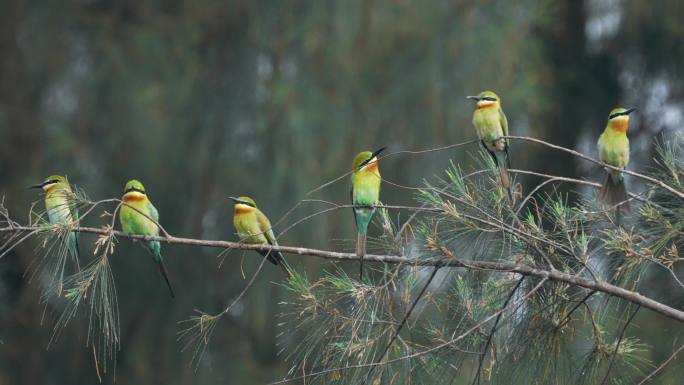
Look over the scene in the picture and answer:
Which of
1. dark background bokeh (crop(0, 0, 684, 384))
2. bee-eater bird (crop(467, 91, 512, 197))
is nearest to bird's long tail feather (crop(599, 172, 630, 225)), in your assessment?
bee-eater bird (crop(467, 91, 512, 197))

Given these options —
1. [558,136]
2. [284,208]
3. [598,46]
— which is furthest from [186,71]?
[598,46]

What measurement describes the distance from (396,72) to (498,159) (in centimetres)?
298

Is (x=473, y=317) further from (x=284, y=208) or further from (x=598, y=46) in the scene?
(x=598, y=46)

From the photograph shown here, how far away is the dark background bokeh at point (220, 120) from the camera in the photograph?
596 cm

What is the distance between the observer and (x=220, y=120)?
20.3ft

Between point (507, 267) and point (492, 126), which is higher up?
point (492, 126)

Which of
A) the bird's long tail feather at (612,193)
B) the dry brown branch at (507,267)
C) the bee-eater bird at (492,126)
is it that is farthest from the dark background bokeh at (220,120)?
the dry brown branch at (507,267)

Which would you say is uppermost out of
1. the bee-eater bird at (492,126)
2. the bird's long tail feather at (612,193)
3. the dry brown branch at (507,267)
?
the bee-eater bird at (492,126)

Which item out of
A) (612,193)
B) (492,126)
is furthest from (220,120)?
(612,193)

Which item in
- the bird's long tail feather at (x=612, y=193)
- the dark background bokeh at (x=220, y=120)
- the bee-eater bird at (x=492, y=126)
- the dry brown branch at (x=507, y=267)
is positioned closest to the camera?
the dry brown branch at (x=507, y=267)

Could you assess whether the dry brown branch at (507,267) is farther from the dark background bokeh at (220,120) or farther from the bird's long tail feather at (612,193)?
the dark background bokeh at (220,120)

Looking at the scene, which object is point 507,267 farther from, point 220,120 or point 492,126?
point 220,120

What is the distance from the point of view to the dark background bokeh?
5.96m

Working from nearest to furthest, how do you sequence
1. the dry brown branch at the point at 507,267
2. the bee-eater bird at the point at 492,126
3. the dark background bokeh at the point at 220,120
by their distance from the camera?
1. the dry brown branch at the point at 507,267
2. the bee-eater bird at the point at 492,126
3. the dark background bokeh at the point at 220,120
